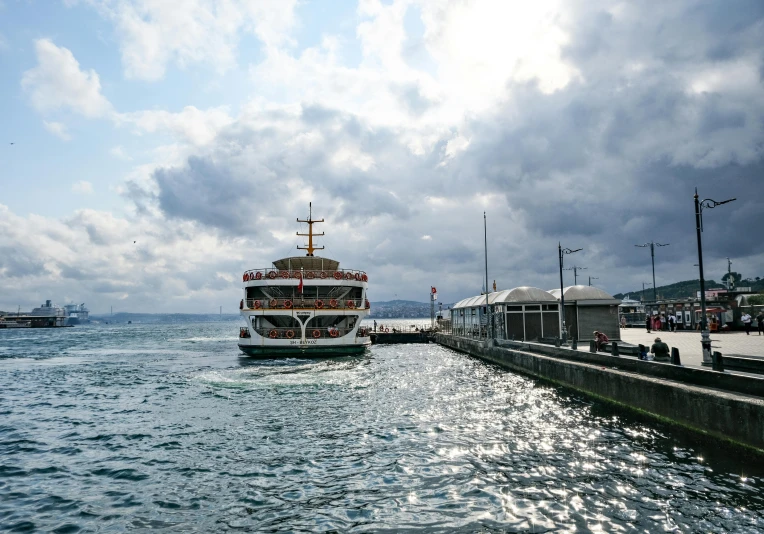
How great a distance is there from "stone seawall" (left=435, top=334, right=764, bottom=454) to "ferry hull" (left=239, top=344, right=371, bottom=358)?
52.2 feet

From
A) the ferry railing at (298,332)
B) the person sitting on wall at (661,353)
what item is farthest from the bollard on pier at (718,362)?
the ferry railing at (298,332)

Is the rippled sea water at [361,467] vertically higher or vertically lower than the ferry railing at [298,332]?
lower

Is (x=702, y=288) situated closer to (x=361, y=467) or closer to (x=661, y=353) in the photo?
(x=661, y=353)

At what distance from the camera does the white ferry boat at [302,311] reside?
121ft

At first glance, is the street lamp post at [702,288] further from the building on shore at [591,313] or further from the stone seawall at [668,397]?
Result: the building on shore at [591,313]

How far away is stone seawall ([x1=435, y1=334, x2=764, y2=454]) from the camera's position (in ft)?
38.8

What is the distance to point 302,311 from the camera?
1458 inches

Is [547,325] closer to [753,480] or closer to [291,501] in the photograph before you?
[753,480]

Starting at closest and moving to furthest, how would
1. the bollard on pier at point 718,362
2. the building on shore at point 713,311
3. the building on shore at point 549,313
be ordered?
the bollard on pier at point 718,362
the building on shore at point 549,313
the building on shore at point 713,311

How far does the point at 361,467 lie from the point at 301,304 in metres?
27.3

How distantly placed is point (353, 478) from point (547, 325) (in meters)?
26.5

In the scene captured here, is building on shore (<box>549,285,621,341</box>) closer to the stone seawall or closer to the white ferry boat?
the stone seawall

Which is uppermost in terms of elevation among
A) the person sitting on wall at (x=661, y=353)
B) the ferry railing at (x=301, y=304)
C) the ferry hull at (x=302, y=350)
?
the ferry railing at (x=301, y=304)

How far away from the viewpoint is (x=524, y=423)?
50.9ft
